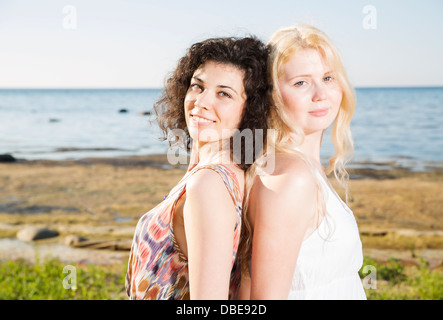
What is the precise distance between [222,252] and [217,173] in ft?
1.00

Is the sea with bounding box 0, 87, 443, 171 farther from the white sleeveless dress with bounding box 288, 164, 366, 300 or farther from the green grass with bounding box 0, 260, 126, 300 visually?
the white sleeveless dress with bounding box 288, 164, 366, 300

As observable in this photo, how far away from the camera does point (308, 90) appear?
2018 mm

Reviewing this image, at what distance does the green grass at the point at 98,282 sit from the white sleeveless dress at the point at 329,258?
2.77 m

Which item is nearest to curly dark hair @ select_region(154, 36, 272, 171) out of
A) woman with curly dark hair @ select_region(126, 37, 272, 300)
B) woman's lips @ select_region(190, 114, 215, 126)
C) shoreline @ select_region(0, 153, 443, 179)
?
woman with curly dark hair @ select_region(126, 37, 272, 300)

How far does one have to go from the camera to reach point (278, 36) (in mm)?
2061

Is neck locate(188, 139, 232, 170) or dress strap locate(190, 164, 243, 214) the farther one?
neck locate(188, 139, 232, 170)

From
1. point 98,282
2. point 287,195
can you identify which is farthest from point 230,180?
point 98,282

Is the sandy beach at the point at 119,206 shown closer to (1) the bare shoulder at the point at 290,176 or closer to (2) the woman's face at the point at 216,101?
(2) the woman's face at the point at 216,101

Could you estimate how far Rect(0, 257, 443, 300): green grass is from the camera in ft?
14.8

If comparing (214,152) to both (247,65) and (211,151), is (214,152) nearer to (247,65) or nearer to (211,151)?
(211,151)

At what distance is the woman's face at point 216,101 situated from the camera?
1893 mm

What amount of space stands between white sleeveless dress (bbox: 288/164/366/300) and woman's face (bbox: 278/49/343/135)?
0.89 feet

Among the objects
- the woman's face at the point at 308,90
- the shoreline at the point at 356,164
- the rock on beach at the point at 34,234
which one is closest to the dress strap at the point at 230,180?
the woman's face at the point at 308,90
